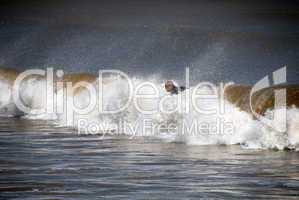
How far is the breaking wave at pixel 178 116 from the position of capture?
3300 cm

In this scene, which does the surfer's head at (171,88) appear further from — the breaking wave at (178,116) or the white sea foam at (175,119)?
the white sea foam at (175,119)

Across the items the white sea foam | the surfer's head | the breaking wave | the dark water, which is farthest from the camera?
the surfer's head

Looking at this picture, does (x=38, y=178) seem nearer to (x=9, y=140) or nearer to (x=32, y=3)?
(x=9, y=140)

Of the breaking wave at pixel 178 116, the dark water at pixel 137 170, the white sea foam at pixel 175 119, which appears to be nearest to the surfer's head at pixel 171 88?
the breaking wave at pixel 178 116

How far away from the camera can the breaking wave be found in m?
33.0

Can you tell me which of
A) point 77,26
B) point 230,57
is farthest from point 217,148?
point 77,26

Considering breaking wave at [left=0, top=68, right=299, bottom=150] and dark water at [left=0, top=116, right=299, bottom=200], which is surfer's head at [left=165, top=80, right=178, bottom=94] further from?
dark water at [left=0, top=116, right=299, bottom=200]

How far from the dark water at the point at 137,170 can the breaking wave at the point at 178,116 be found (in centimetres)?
85

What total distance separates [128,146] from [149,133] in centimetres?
392

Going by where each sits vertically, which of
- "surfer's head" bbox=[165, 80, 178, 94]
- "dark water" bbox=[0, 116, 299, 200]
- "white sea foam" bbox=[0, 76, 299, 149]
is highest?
Result: "surfer's head" bbox=[165, 80, 178, 94]

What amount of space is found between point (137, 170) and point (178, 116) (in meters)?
9.76

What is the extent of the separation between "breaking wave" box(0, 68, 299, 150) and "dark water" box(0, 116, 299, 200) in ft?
2.80

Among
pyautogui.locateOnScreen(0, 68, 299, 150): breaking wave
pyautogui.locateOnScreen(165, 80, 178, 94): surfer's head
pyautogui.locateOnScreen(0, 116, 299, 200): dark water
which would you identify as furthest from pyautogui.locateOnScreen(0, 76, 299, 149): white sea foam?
pyautogui.locateOnScreen(0, 116, 299, 200): dark water

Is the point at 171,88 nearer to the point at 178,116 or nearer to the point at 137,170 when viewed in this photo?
the point at 178,116
